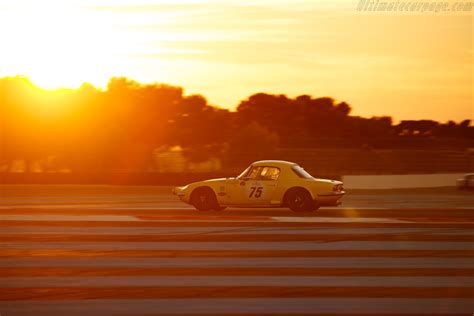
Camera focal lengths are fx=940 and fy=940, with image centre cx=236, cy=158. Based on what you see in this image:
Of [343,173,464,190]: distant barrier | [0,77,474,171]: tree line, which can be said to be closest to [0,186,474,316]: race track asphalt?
[343,173,464,190]: distant barrier

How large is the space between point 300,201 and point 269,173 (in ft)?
3.15

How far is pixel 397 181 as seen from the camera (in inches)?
1606

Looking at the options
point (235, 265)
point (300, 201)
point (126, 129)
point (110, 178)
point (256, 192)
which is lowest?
point (235, 265)

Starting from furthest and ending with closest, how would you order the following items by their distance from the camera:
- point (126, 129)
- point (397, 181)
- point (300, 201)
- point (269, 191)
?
point (126, 129)
point (397, 181)
point (269, 191)
point (300, 201)

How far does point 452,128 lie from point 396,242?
218ft

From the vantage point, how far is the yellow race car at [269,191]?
19.7 metres

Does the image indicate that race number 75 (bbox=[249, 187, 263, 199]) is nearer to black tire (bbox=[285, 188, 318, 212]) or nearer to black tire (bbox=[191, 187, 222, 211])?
black tire (bbox=[285, 188, 318, 212])

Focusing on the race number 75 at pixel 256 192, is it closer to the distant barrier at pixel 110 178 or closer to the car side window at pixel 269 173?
the car side window at pixel 269 173

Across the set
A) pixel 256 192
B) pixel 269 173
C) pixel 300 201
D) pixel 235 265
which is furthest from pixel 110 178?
pixel 235 265

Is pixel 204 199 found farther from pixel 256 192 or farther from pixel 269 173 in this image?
pixel 269 173

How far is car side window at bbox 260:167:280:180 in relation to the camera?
2011cm

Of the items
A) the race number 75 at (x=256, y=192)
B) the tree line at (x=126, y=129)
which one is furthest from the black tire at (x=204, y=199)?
the tree line at (x=126, y=129)

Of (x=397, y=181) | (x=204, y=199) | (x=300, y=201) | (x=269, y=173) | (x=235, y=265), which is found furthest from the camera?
(x=397, y=181)

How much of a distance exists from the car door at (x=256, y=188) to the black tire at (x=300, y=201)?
0.41 m
